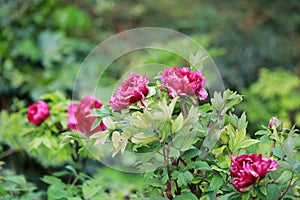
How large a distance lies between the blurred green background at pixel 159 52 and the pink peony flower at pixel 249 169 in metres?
2.19

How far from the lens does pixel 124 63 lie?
3.77 metres

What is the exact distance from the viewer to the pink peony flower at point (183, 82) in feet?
3.17

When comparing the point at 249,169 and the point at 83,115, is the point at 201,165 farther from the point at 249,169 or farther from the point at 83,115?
the point at 83,115

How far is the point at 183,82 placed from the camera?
97 centimetres

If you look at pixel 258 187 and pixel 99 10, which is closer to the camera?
pixel 258 187

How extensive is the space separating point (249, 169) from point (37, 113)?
0.83 meters

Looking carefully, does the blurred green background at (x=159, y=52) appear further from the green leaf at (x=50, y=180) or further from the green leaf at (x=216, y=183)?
the green leaf at (x=216, y=183)

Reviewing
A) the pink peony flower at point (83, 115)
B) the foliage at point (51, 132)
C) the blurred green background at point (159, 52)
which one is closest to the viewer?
the pink peony flower at point (83, 115)

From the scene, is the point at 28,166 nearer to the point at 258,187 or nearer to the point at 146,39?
the point at 146,39

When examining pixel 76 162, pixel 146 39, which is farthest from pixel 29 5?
pixel 76 162

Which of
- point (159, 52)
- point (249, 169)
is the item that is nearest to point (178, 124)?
point (249, 169)

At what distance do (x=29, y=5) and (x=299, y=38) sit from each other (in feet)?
8.01

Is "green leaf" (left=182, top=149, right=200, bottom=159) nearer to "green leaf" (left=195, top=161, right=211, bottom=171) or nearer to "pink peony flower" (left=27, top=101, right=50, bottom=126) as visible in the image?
"green leaf" (left=195, top=161, right=211, bottom=171)

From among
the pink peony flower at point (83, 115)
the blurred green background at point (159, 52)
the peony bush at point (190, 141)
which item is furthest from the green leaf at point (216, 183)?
the blurred green background at point (159, 52)
